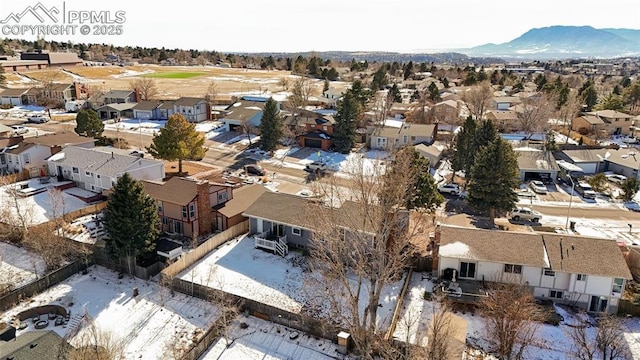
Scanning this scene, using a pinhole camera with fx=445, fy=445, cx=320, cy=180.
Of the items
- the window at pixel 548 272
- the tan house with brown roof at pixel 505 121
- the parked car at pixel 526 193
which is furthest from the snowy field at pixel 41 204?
the tan house with brown roof at pixel 505 121

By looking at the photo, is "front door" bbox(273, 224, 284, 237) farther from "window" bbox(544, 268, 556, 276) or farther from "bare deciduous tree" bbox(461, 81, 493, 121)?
"bare deciduous tree" bbox(461, 81, 493, 121)

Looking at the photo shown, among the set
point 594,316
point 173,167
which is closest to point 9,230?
point 173,167

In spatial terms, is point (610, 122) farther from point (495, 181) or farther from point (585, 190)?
point (495, 181)

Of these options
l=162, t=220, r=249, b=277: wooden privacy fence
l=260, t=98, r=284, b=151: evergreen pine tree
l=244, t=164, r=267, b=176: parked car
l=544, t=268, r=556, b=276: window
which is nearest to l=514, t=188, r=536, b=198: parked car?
l=544, t=268, r=556, b=276: window

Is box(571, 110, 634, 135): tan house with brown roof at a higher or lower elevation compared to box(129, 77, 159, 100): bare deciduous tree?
lower

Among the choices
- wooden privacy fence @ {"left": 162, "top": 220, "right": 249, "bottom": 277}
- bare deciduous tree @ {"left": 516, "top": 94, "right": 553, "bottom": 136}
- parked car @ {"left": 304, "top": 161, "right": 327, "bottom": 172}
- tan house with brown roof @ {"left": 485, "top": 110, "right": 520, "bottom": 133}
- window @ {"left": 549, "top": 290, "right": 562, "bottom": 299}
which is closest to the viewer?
window @ {"left": 549, "top": 290, "right": 562, "bottom": 299}

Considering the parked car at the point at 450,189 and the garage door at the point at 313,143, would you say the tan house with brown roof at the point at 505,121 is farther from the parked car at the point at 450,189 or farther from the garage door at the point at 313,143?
the parked car at the point at 450,189

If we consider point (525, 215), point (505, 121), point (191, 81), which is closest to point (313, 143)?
A: point (525, 215)
